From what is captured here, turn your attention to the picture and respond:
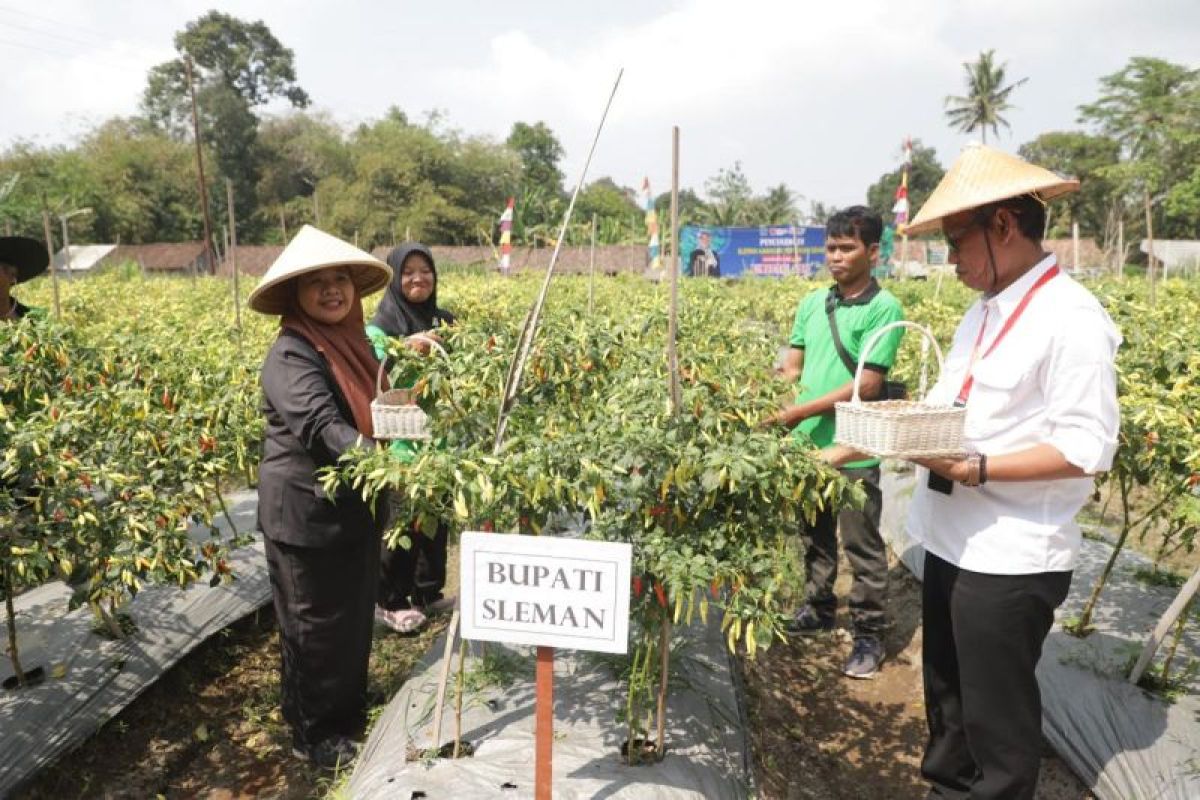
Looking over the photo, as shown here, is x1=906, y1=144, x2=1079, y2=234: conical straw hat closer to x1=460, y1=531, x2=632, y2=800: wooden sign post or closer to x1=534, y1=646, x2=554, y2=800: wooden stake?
x1=460, y1=531, x2=632, y2=800: wooden sign post

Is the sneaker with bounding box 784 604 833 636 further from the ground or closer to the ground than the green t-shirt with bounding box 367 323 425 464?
closer to the ground

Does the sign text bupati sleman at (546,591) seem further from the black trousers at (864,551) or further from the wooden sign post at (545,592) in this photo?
the black trousers at (864,551)

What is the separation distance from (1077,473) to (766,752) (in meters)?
1.63

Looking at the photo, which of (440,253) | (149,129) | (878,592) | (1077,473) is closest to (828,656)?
(878,592)

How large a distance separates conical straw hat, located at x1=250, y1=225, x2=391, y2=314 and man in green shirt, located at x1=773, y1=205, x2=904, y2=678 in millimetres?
1554

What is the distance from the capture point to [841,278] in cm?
307

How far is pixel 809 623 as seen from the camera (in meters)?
3.65

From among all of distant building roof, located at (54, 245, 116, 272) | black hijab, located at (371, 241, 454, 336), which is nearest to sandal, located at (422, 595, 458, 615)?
black hijab, located at (371, 241, 454, 336)

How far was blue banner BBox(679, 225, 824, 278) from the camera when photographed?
23406 millimetres

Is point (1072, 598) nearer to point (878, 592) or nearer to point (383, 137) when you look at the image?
point (878, 592)

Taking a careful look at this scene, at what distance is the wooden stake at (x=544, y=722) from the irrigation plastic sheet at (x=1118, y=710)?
69.3 inches

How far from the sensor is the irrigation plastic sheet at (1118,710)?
2.31m

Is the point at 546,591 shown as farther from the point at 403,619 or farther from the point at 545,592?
the point at 403,619

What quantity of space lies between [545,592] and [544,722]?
312mm
